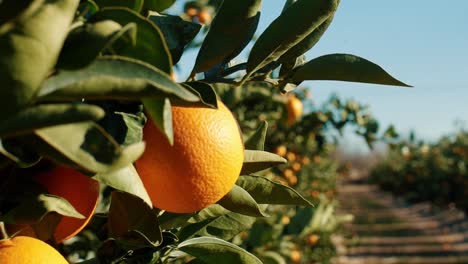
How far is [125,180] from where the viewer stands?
493mm

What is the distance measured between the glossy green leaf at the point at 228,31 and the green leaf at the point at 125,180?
164 millimetres

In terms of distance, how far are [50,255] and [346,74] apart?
36cm

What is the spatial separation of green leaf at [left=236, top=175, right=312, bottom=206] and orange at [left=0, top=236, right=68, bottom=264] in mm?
247

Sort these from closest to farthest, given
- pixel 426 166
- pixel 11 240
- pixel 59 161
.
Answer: pixel 59 161 → pixel 11 240 → pixel 426 166

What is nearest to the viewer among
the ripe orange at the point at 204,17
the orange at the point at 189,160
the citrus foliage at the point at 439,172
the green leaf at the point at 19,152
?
the green leaf at the point at 19,152

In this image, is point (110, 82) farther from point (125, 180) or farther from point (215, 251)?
point (215, 251)

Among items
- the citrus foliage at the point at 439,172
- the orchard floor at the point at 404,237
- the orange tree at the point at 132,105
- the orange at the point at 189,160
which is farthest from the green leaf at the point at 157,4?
the citrus foliage at the point at 439,172

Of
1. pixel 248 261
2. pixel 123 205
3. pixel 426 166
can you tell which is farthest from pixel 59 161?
pixel 426 166

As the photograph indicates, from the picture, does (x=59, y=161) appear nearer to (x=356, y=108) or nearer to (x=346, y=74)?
(x=346, y=74)

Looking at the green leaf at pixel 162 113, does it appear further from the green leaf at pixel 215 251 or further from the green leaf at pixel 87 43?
the green leaf at pixel 215 251

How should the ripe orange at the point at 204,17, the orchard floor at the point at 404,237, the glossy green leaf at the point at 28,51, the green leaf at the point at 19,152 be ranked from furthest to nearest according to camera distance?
the orchard floor at the point at 404,237 → the ripe orange at the point at 204,17 → the green leaf at the point at 19,152 → the glossy green leaf at the point at 28,51

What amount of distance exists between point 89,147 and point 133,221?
0.25 m

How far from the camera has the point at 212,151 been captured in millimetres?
551

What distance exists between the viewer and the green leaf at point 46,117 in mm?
350
